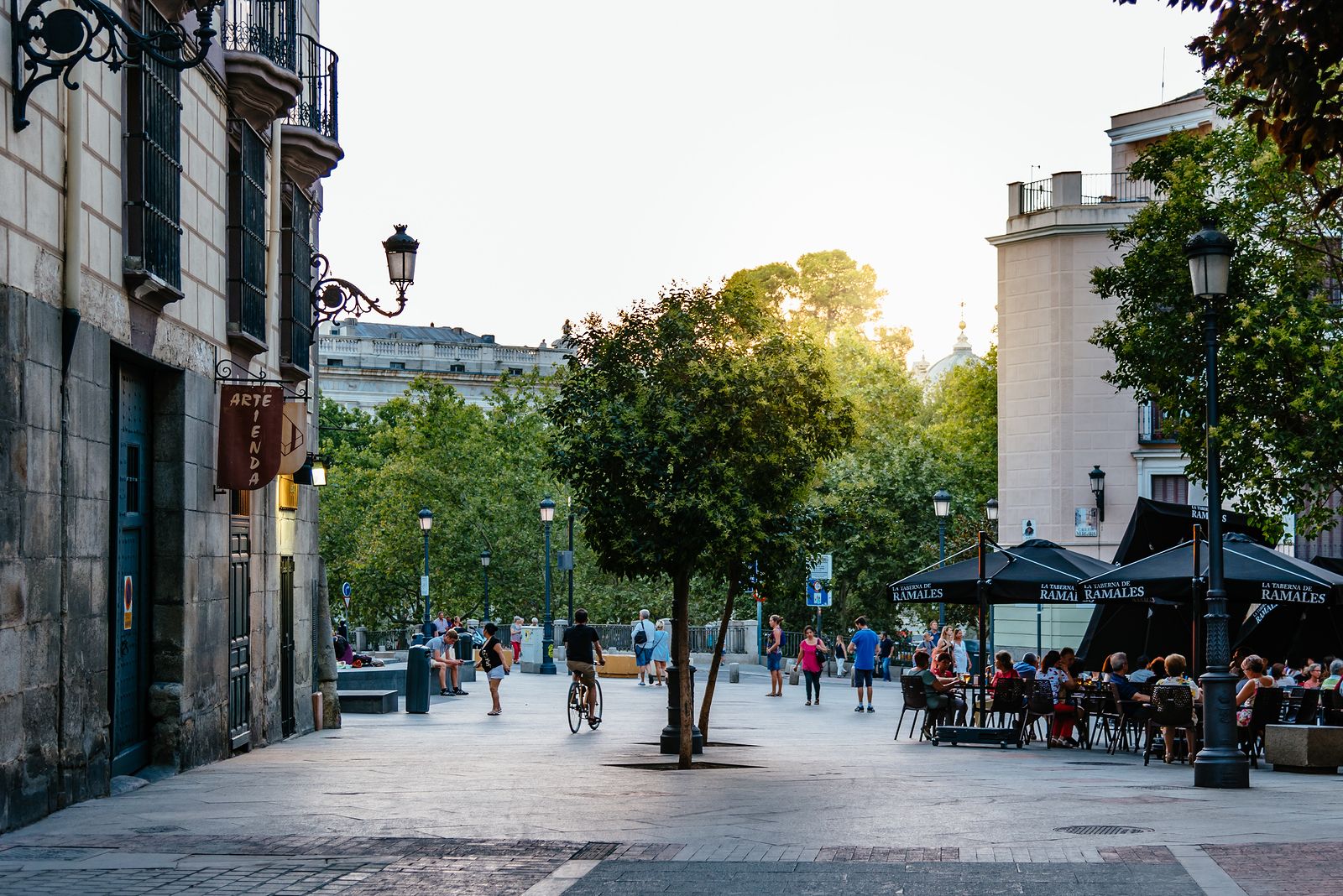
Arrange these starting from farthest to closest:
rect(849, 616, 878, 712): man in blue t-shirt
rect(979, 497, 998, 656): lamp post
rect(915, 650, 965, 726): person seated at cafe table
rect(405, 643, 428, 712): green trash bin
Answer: rect(979, 497, 998, 656): lamp post
rect(849, 616, 878, 712): man in blue t-shirt
rect(405, 643, 428, 712): green trash bin
rect(915, 650, 965, 726): person seated at cafe table

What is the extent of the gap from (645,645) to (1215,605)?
78.6 feet

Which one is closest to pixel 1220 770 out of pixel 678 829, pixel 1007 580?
pixel 678 829

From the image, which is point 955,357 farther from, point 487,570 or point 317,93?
point 317,93

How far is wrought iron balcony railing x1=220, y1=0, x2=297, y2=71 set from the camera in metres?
17.2

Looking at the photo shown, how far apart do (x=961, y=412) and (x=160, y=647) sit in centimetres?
5295

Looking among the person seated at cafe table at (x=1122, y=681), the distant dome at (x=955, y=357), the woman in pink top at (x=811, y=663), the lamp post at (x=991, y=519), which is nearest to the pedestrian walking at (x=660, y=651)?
the woman in pink top at (x=811, y=663)

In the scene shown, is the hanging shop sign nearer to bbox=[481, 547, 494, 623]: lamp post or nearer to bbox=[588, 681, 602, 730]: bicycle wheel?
bbox=[588, 681, 602, 730]: bicycle wheel

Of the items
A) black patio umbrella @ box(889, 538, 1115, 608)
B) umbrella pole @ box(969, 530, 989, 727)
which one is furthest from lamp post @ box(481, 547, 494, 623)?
umbrella pole @ box(969, 530, 989, 727)

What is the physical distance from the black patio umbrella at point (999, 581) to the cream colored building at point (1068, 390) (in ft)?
64.5

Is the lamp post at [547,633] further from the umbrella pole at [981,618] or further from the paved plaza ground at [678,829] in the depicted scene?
the paved plaza ground at [678,829]

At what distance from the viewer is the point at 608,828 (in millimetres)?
11156

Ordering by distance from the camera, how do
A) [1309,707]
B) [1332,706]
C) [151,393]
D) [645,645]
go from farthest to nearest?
[645,645], [1332,706], [1309,707], [151,393]

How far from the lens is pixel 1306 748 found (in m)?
16.2

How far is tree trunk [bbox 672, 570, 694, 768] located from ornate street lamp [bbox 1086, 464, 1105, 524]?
24.8m
